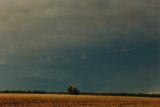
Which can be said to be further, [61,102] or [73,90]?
[73,90]

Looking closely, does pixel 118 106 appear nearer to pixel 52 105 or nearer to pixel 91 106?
pixel 91 106

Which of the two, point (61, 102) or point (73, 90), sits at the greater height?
point (73, 90)

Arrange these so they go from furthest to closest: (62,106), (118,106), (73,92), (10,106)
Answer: (73,92)
(118,106)
(62,106)
(10,106)

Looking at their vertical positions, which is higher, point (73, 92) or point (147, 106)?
point (73, 92)

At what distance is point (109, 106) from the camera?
4434 centimetres

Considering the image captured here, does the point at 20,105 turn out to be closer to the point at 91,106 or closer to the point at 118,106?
the point at 91,106

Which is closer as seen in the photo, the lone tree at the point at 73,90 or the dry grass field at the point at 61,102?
the dry grass field at the point at 61,102

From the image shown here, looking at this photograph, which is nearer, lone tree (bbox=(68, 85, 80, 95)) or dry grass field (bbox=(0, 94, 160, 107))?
dry grass field (bbox=(0, 94, 160, 107))

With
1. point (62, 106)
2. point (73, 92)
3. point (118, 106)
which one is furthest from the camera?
point (73, 92)

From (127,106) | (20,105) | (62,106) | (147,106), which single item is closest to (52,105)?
(62,106)

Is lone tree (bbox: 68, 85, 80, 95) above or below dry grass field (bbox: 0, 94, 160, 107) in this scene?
above

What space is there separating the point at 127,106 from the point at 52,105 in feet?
31.3

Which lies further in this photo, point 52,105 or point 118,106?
point 118,106

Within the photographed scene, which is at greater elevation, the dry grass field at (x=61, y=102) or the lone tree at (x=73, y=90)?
the lone tree at (x=73, y=90)
